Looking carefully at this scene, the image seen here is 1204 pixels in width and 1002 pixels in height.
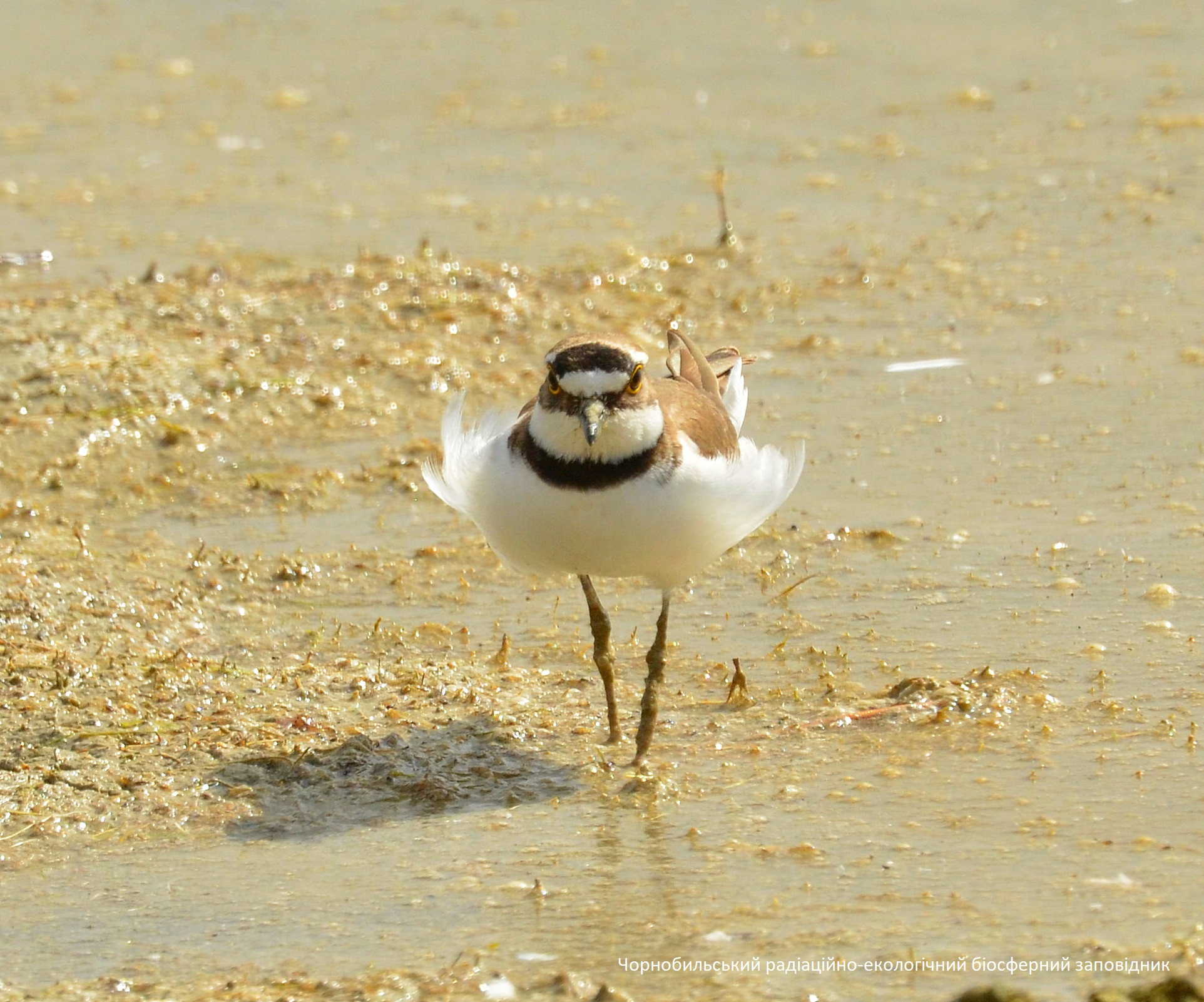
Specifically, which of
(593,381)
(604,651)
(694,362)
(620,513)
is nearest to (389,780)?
(604,651)

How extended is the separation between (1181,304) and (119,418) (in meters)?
4.72

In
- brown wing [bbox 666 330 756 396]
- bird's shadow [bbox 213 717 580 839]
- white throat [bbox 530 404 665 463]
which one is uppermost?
brown wing [bbox 666 330 756 396]

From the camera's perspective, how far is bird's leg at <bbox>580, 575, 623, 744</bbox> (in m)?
4.99

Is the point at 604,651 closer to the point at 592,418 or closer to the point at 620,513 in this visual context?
the point at 620,513

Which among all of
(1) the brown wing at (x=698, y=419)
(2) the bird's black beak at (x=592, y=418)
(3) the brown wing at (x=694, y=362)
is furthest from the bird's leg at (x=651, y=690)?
(3) the brown wing at (x=694, y=362)

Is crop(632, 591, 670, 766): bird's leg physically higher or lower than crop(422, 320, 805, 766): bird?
lower

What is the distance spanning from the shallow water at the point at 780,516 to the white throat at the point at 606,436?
0.88 metres

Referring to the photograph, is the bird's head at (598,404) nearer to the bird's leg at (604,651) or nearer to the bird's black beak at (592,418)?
the bird's black beak at (592,418)

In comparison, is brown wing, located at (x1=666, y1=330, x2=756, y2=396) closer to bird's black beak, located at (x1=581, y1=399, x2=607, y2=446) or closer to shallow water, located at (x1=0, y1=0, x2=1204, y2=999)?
shallow water, located at (x1=0, y1=0, x2=1204, y2=999)

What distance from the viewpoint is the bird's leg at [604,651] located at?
4988 millimetres

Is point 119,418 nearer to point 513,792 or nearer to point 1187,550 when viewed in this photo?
point 513,792

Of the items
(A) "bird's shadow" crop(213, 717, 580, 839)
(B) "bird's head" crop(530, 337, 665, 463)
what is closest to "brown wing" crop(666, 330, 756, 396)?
(B) "bird's head" crop(530, 337, 665, 463)

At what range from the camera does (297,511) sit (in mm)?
6656

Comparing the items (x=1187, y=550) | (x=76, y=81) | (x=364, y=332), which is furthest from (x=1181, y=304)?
(x=76, y=81)
